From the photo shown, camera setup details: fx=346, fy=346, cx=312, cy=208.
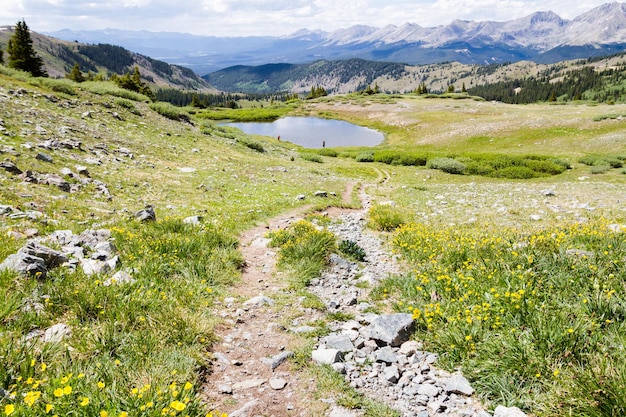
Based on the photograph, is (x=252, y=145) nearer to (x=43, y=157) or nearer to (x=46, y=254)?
(x=43, y=157)

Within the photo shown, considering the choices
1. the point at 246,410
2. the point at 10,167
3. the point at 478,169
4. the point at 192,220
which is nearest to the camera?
the point at 246,410

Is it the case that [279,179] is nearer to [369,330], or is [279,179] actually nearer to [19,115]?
[19,115]

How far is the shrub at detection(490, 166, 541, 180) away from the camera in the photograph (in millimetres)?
33844

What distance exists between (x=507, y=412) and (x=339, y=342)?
9.27 ft

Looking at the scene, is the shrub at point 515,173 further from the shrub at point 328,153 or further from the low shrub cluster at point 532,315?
the low shrub cluster at point 532,315

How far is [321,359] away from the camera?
5945mm

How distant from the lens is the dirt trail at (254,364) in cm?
495

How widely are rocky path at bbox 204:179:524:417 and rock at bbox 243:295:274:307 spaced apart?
0.02 m

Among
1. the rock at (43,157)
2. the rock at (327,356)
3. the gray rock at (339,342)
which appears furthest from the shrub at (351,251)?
the rock at (43,157)

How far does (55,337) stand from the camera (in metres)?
5.31

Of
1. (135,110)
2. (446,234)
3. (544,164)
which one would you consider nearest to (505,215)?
(446,234)

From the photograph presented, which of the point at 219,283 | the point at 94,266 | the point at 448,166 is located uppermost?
the point at 94,266

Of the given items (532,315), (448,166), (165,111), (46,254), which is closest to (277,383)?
(532,315)

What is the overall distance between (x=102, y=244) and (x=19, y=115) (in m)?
17.6
